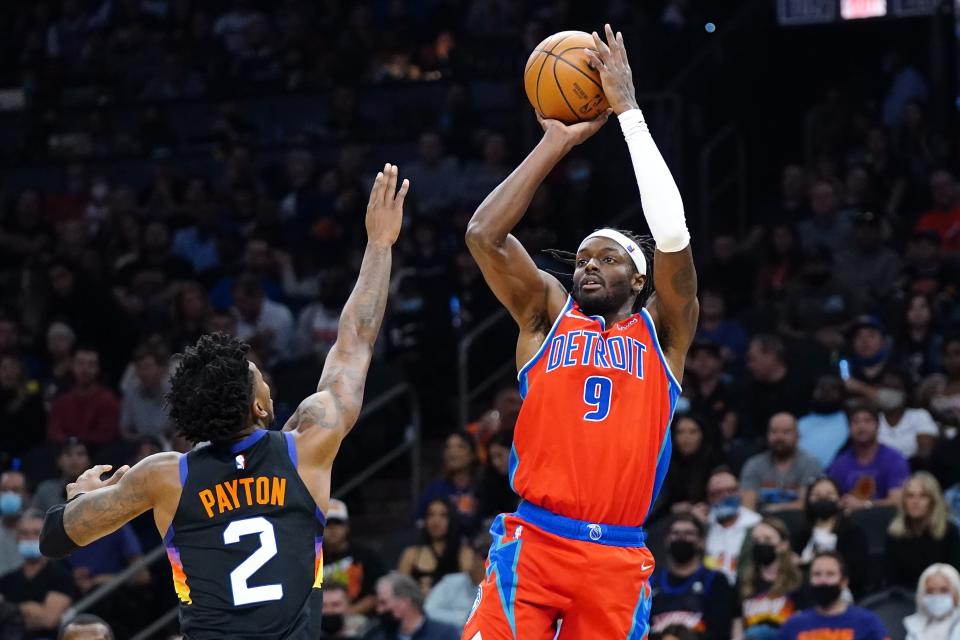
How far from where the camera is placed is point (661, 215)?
5.95 metres

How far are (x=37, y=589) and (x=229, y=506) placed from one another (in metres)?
6.81

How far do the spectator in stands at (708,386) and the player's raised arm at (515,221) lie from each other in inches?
228

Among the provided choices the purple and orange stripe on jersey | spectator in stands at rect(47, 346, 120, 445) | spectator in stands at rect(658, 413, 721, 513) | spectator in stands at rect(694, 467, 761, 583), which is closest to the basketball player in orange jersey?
the purple and orange stripe on jersey

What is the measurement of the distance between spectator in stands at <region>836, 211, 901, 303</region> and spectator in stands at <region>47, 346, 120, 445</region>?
6166mm

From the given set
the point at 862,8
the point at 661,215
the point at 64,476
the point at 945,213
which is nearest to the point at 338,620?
the point at 64,476

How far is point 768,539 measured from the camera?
393 inches

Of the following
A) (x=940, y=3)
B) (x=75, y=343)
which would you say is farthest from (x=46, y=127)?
(x=940, y=3)

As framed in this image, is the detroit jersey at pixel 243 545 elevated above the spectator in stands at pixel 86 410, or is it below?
above

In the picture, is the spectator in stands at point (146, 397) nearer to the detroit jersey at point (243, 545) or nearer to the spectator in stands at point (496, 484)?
the spectator in stands at point (496, 484)

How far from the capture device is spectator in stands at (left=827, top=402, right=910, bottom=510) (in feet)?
34.9

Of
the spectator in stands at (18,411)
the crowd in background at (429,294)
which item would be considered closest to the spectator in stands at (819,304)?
the crowd in background at (429,294)

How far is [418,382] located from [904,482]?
189 inches

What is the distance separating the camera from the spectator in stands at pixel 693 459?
11.2 m

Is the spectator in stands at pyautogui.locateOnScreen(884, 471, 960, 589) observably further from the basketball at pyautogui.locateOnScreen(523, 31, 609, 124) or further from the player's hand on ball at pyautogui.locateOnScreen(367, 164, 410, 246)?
the player's hand on ball at pyautogui.locateOnScreen(367, 164, 410, 246)
